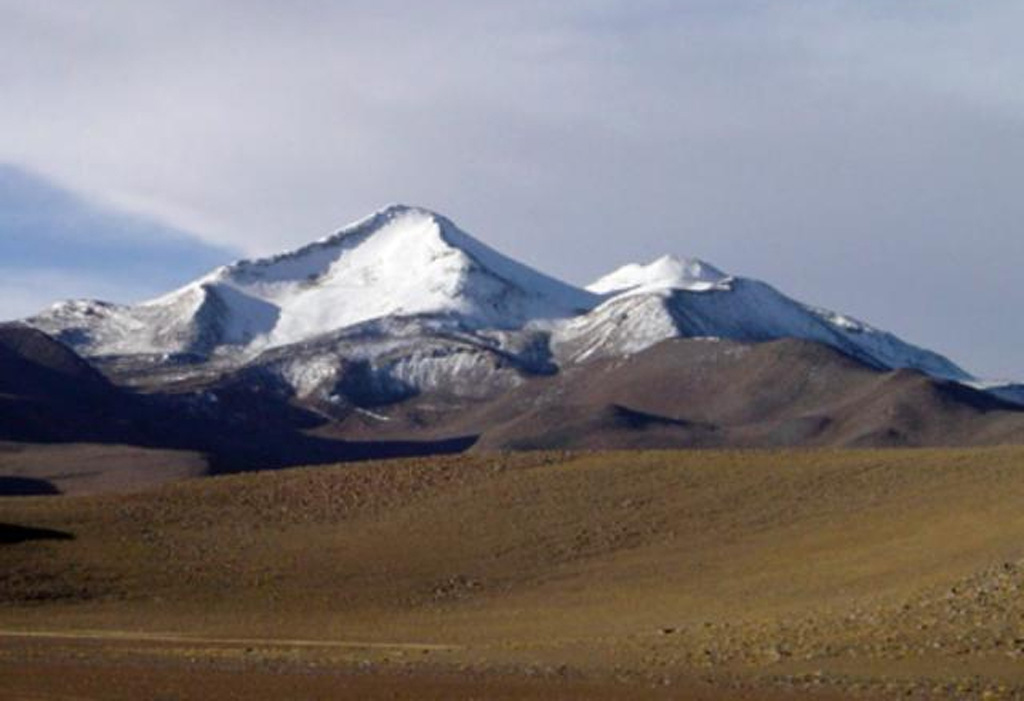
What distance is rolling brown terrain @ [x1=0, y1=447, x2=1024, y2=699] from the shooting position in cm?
2995

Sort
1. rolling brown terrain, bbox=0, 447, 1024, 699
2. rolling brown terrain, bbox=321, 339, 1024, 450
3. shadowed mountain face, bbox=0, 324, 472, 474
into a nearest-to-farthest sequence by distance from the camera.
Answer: rolling brown terrain, bbox=0, 447, 1024, 699, rolling brown terrain, bbox=321, 339, 1024, 450, shadowed mountain face, bbox=0, 324, 472, 474

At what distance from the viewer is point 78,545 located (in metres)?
53.3

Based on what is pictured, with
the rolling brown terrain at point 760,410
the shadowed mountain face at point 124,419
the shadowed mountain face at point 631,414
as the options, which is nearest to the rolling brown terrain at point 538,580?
the shadowed mountain face at point 631,414

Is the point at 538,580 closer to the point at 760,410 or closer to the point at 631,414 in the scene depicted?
the point at 631,414

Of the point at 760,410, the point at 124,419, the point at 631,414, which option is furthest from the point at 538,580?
the point at 124,419

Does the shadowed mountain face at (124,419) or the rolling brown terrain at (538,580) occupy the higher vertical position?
the shadowed mountain face at (124,419)

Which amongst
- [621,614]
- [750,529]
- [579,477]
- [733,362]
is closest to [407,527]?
Answer: [579,477]

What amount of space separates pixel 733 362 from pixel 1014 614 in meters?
153

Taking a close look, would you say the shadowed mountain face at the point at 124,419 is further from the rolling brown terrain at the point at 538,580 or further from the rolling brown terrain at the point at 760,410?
the rolling brown terrain at the point at 538,580

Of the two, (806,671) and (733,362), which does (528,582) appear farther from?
(733,362)

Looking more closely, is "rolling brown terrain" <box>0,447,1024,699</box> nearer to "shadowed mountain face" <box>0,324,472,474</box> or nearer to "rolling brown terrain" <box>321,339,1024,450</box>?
"rolling brown terrain" <box>321,339,1024,450</box>

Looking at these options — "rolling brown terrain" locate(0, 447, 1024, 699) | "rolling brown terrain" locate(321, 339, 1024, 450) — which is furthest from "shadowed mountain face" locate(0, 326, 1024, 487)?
"rolling brown terrain" locate(0, 447, 1024, 699)

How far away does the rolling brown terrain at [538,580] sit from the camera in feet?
98.3

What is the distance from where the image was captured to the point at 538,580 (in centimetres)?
5012
